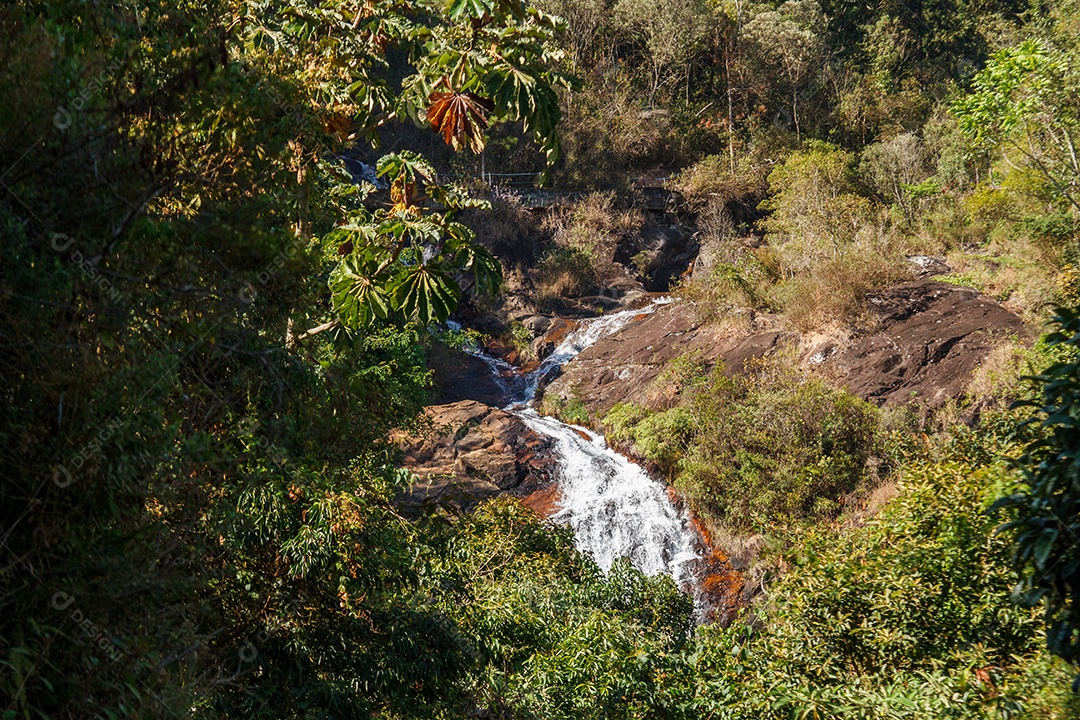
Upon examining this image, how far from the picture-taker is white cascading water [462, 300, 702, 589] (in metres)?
14.0

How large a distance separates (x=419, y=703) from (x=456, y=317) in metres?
19.4

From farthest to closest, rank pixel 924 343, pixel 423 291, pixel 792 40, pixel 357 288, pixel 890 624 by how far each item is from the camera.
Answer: pixel 792 40
pixel 924 343
pixel 890 624
pixel 357 288
pixel 423 291

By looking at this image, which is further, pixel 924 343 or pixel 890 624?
pixel 924 343

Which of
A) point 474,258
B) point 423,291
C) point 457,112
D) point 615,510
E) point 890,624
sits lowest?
point 615,510

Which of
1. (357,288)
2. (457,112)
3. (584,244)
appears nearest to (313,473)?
(357,288)

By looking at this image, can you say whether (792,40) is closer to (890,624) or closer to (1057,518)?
(890,624)

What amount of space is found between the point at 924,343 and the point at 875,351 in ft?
2.94

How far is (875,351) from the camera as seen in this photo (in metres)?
16.0

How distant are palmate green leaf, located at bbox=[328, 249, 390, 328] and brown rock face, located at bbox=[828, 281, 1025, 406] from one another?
12.9m

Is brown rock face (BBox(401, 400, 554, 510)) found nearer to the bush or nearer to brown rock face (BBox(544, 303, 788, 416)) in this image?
brown rock face (BBox(544, 303, 788, 416))

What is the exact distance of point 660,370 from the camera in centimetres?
1822

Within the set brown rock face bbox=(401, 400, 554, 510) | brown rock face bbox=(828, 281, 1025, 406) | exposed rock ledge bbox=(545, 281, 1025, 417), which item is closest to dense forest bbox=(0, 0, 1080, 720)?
brown rock face bbox=(828, 281, 1025, 406)

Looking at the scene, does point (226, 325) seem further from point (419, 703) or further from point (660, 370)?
point (660, 370)

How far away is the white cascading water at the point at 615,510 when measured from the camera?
14.0 meters
